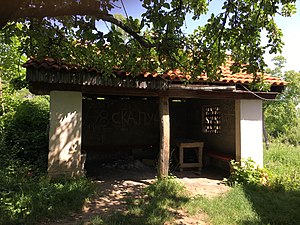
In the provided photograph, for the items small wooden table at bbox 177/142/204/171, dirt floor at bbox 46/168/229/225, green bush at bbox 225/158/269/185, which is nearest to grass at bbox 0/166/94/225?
dirt floor at bbox 46/168/229/225

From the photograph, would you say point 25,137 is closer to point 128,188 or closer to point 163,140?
point 128,188

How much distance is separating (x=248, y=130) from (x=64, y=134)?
514 cm

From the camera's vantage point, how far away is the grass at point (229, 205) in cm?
A: 451

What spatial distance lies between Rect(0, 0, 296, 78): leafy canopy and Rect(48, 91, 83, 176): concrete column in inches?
44.5

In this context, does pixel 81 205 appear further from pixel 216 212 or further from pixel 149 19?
pixel 149 19

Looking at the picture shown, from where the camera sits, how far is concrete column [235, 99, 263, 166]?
7.43 metres

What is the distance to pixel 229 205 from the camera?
17.2 feet

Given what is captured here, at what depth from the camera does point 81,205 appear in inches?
194

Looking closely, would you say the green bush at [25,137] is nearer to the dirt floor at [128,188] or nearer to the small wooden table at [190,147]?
the dirt floor at [128,188]

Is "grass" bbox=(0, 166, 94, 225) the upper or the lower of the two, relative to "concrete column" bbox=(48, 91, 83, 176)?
lower

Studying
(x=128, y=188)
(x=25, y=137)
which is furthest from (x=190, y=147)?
(x=25, y=137)

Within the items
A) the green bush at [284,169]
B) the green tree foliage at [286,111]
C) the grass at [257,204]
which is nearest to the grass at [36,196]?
the grass at [257,204]

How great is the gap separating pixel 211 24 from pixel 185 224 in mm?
3474

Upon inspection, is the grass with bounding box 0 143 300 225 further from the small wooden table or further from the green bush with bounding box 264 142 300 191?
the small wooden table
